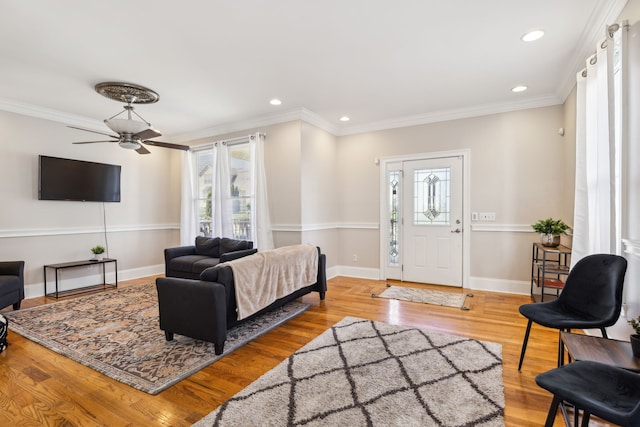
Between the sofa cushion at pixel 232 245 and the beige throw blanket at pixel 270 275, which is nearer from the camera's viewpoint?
the beige throw blanket at pixel 270 275

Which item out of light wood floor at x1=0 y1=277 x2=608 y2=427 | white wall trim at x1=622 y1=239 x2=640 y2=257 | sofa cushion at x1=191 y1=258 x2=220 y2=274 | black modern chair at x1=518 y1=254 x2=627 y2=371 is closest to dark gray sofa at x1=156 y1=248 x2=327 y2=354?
light wood floor at x1=0 y1=277 x2=608 y2=427

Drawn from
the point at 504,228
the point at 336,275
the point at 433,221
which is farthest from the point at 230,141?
the point at 504,228

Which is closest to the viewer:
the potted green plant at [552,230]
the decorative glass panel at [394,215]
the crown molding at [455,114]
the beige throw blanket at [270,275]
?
the beige throw blanket at [270,275]

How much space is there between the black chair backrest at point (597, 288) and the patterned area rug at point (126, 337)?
2.63 meters

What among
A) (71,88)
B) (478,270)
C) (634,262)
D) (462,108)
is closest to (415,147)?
(462,108)

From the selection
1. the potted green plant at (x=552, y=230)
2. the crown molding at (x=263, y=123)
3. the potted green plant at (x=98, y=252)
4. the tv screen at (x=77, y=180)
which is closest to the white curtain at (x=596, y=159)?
the potted green plant at (x=552, y=230)

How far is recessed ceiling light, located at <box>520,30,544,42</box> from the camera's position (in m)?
2.77

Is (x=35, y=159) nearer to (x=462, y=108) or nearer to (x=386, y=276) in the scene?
(x=386, y=276)

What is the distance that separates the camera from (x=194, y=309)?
8.82 feet

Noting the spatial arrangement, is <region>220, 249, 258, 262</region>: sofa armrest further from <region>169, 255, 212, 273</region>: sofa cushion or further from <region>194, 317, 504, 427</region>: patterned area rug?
<region>194, 317, 504, 427</region>: patterned area rug

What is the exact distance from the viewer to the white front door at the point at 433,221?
4949 mm

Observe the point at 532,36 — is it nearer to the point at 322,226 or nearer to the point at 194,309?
the point at 322,226

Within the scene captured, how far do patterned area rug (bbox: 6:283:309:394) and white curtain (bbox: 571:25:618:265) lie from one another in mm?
2981

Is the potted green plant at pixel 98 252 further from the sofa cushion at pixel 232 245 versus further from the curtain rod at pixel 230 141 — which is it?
the curtain rod at pixel 230 141
